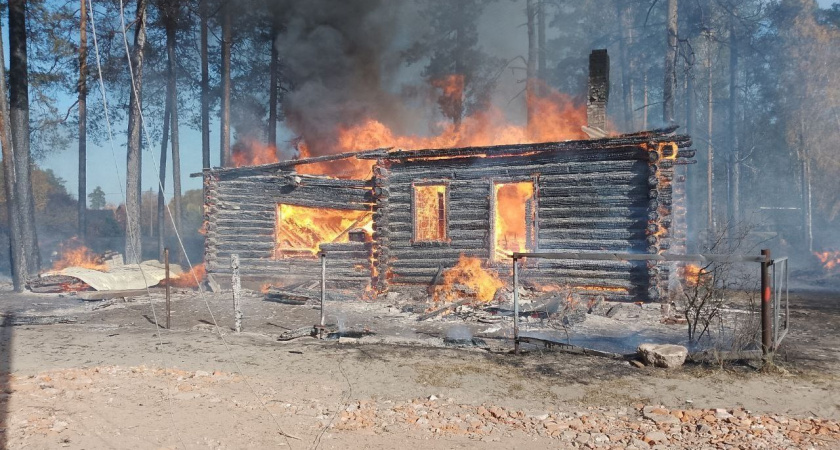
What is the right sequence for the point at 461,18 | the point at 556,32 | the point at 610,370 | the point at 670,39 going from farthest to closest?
the point at 556,32 → the point at 461,18 → the point at 670,39 → the point at 610,370

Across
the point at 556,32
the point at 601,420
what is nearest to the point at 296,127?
the point at 601,420

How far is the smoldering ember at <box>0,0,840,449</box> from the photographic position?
16.6 feet

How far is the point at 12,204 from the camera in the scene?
16359mm

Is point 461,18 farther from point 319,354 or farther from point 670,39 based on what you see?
point 319,354

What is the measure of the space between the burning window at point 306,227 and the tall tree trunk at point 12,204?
27.2 ft

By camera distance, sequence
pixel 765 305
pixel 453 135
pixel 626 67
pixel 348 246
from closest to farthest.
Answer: pixel 765 305 < pixel 348 246 < pixel 453 135 < pixel 626 67

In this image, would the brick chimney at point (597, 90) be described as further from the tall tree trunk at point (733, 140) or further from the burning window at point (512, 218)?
the tall tree trunk at point (733, 140)

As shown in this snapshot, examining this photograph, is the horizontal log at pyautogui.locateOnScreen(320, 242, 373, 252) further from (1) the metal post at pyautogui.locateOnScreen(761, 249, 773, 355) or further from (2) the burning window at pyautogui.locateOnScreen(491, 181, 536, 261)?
(1) the metal post at pyautogui.locateOnScreen(761, 249, 773, 355)

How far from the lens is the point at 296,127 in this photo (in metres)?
26.8

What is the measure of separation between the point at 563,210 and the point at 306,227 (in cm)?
871

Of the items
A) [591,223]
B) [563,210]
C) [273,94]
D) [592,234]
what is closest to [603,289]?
[592,234]

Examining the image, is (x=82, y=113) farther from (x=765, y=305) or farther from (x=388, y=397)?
(x=765, y=305)

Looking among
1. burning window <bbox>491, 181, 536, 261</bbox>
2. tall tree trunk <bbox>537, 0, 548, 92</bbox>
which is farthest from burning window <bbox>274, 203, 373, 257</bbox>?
tall tree trunk <bbox>537, 0, 548, 92</bbox>

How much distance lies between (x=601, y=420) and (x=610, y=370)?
185 cm
